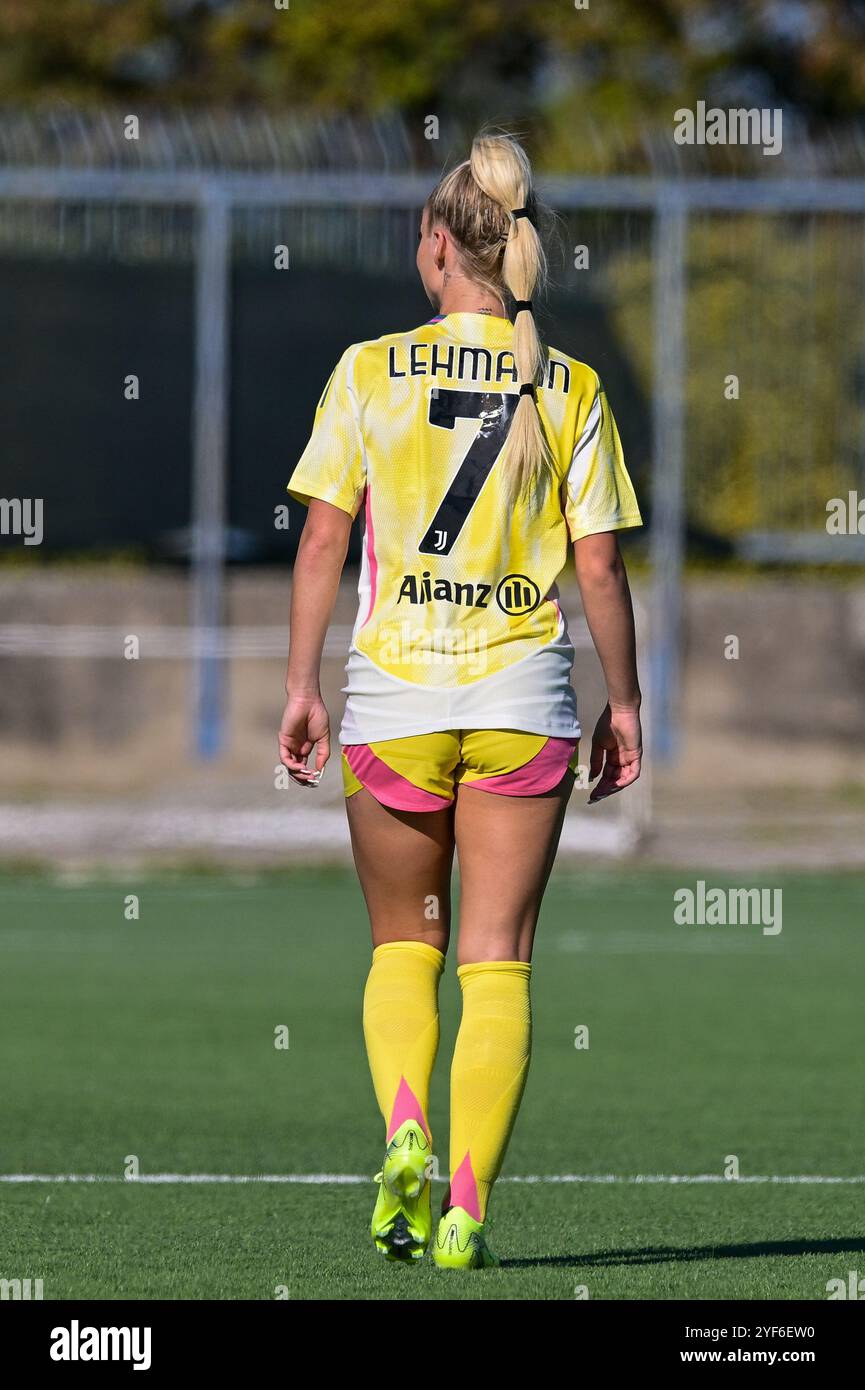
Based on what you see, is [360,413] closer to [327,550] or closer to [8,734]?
[327,550]

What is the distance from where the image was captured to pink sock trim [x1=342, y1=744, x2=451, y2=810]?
4.66 metres

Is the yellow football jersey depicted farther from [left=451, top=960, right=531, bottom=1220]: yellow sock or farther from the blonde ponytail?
[left=451, top=960, right=531, bottom=1220]: yellow sock

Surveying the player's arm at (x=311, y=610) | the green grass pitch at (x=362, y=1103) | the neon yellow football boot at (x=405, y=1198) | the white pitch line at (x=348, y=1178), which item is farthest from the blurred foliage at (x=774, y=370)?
the neon yellow football boot at (x=405, y=1198)

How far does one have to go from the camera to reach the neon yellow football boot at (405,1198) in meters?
4.63

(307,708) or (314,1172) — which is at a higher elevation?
(307,708)

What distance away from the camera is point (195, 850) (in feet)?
54.1

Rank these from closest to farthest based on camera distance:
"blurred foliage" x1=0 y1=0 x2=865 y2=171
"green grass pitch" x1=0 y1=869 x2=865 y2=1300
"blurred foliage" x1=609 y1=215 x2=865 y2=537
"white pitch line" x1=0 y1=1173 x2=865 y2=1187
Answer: "green grass pitch" x1=0 y1=869 x2=865 y2=1300, "white pitch line" x1=0 y1=1173 x2=865 y2=1187, "blurred foliage" x1=609 y1=215 x2=865 y2=537, "blurred foliage" x1=0 y1=0 x2=865 y2=171

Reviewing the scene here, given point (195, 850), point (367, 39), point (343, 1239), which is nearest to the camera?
point (343, 1239)

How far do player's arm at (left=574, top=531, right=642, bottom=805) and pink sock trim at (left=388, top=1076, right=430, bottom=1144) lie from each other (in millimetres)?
625

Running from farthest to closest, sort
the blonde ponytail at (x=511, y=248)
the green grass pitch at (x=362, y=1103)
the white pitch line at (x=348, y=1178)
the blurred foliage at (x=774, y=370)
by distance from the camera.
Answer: the blurred foliage at (x=774, y=370) < the white pitch line at (x=348, y=1178) < the green grass pitch at (x=362, y=1103) < the blonde ponytail at (x=511, y=248)

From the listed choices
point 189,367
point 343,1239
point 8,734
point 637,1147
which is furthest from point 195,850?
point 343,1239

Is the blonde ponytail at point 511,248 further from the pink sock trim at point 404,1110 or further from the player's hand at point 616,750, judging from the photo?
the pink sock trim at point 404,1110

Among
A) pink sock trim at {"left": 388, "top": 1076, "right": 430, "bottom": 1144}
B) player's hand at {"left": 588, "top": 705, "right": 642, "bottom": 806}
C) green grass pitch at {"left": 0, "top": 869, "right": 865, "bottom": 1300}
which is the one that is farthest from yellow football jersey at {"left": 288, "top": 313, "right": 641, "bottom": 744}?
green grass pitch at {"left": 0, "top": 869, "right": 865, "bottom": 1300}
